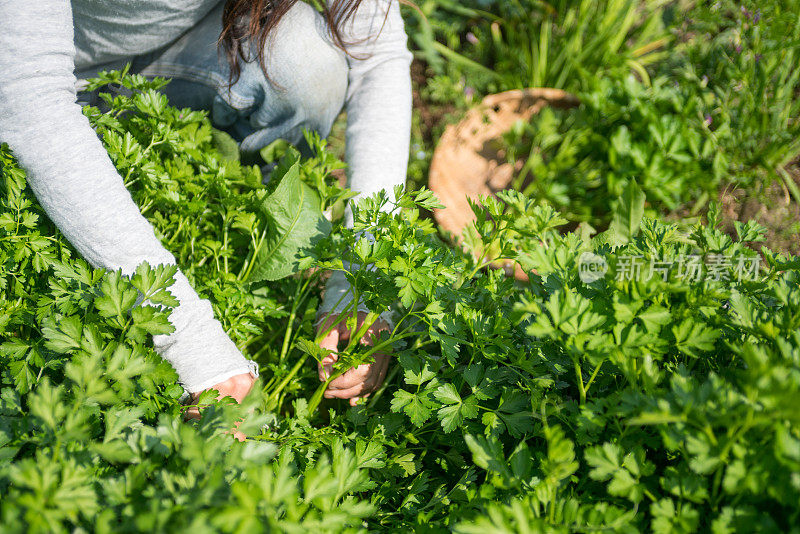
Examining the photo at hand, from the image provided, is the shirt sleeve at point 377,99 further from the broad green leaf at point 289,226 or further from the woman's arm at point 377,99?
the broad green leaf at point 289,226

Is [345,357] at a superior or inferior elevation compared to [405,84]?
inferior

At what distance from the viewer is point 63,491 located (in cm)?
64

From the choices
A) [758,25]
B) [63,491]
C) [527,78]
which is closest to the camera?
[63,491]

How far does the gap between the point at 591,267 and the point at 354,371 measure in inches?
22.2

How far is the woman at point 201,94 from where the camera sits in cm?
106

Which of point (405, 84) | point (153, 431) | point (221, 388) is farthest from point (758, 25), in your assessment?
point (153, 431)

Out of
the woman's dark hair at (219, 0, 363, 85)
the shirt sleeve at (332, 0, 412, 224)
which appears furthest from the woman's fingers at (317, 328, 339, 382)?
the woman's dark hair at (219, 0, 363, 85)

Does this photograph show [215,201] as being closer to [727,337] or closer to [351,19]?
[351,19]

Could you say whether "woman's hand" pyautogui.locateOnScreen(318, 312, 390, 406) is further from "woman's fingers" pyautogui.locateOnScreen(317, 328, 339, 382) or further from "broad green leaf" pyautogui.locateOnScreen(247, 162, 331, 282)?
"broad green leaf" pyautogui.locateOnScreen(247, 162, 331, 282)

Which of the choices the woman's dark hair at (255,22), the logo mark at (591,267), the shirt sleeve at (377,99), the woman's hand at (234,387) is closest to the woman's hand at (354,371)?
the woman's hand at (234,387)

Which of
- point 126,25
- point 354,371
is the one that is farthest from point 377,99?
point 354,371

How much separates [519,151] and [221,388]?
1.66 meters

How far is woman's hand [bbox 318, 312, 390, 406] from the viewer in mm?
1190

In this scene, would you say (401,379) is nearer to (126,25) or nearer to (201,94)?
(201,94)
